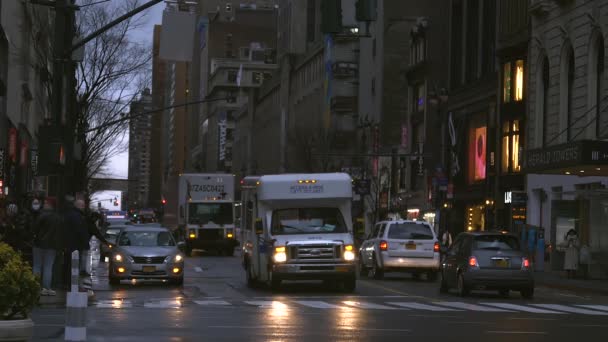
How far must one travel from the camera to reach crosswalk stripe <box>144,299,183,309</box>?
23734 mm

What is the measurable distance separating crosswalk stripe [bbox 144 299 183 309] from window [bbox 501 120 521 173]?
3624cm

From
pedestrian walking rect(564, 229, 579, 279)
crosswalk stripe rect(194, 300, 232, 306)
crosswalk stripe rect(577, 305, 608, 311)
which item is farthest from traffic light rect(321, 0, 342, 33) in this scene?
pedestrian walking rect(564, 229, 579, 279)

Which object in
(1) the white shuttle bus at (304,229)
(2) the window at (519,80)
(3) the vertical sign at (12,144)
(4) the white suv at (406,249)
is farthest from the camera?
(2) the window at (519,80)

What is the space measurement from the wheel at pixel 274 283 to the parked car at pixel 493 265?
13.7 ft

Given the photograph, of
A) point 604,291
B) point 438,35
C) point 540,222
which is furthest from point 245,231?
point 438,35

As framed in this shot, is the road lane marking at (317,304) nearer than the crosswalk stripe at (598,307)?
Yes

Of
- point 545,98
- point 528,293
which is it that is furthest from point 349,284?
point 545,98

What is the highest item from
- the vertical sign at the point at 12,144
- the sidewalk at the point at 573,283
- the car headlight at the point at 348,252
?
the vertical sign at the point at 12,144

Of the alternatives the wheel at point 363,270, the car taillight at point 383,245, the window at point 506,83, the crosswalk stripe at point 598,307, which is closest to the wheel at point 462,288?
the crosswalk stripe at point 598,307

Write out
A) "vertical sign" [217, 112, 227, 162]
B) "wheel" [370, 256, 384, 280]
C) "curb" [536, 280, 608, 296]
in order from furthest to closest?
"vertical sign" [217, 112, 227, 162] → "wheel" [370, 256, 384, 280] → "curb" [536, 280, 608, 296]

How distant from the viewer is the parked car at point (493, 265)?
28523mm

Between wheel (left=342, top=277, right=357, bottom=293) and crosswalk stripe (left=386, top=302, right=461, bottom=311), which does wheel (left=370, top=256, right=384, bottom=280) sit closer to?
wheel (left=342, top=277, right=357, bottom=293)

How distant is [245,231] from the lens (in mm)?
33500

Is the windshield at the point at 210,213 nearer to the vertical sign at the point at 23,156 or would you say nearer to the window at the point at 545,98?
the vertical sign at the point at 23,156
